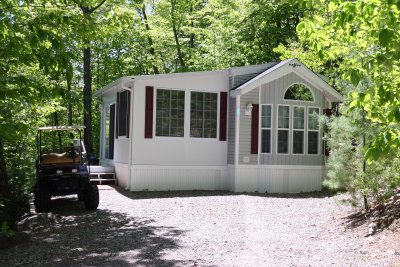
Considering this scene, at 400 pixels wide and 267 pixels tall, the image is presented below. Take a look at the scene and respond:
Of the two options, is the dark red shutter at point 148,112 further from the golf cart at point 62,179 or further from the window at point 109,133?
the window at point 109,133

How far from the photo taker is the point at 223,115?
14.2 metres

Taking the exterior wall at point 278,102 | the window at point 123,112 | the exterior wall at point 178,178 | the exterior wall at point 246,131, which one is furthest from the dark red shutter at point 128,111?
the exterior wall at point 278,102

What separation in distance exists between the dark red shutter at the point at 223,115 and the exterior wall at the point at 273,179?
1196 millimetres

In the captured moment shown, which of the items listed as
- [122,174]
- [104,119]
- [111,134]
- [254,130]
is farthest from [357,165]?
[104,119]

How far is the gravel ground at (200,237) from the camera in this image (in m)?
6.14

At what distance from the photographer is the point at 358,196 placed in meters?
8.87

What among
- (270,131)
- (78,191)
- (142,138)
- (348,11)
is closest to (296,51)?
(270,131)

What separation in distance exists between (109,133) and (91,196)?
744 centimetres

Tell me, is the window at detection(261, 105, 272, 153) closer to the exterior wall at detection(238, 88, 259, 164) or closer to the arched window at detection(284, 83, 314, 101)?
the exterior wall at detection(238, 88, 259, 164)

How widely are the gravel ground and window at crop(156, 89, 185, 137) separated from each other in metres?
2.89

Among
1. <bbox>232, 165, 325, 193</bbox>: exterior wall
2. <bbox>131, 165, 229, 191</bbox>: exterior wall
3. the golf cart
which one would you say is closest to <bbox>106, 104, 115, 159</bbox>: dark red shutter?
<bbox>131, 165, 229, 191</bbox>: exterior wall

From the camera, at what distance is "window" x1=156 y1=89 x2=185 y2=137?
44.7 ft

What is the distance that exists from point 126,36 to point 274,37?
8471 mm

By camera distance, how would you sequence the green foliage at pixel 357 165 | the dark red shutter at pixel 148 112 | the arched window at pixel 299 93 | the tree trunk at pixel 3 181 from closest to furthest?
A: the green foliage at pixel 357 165 → the tree trunk at pixel 3 181 → the dark red shutter at pixel 148 112 → the arched window at pixel 299 93
